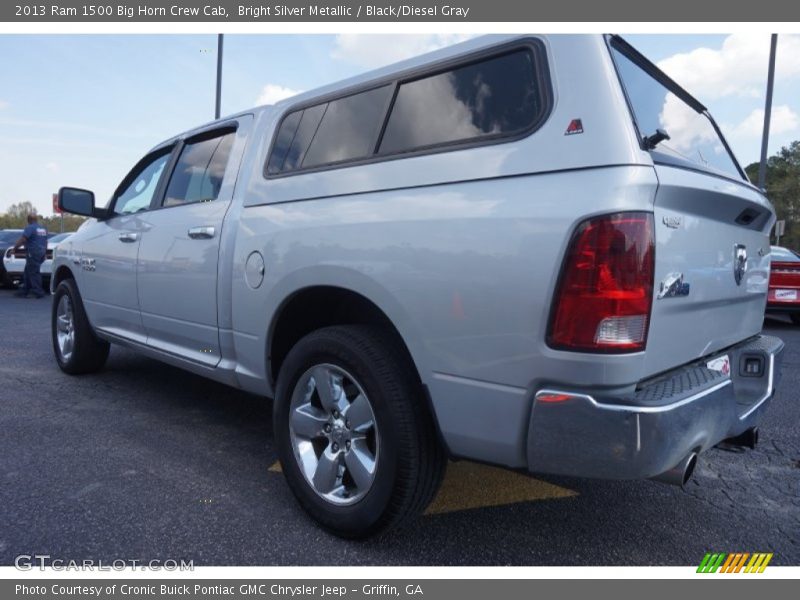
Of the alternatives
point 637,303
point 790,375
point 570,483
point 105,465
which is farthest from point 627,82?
point 790,375

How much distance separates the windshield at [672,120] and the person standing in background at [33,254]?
12.3 metres

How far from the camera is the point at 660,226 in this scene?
1721 mm

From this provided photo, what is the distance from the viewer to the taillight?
64.4 inches

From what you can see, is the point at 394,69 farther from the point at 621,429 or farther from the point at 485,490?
the point at 485,490

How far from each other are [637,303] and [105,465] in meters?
2.66

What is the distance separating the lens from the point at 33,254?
11547 mm

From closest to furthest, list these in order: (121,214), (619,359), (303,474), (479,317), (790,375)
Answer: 1. (619,359)
2. (479,317)
3. (303,474)
4. (121,214)
5. (790,375)

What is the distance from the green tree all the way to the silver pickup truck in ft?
140

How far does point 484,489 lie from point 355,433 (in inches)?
34.3

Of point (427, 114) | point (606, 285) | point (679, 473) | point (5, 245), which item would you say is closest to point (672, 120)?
point (427, 114)

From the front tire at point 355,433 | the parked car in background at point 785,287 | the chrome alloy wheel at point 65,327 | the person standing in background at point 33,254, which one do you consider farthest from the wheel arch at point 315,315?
the person standing in background at point 33,254

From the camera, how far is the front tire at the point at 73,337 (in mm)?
4523

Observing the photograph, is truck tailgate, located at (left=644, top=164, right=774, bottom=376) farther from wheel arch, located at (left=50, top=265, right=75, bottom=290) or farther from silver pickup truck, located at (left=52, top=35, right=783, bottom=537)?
wheel arch, located at (left=50, top=265, right=75, bottom=290)

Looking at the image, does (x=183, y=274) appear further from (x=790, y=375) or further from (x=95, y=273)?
(x=790, y=375)
